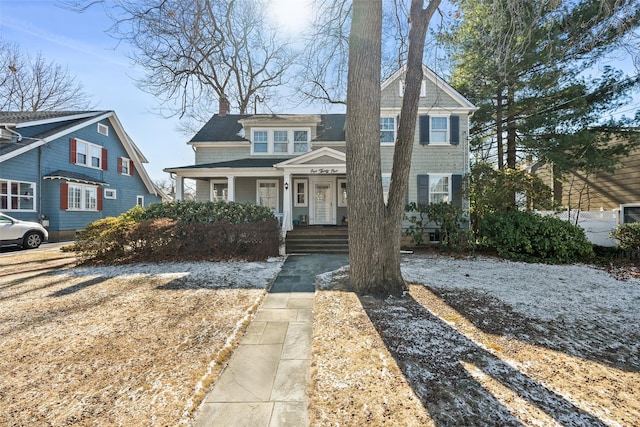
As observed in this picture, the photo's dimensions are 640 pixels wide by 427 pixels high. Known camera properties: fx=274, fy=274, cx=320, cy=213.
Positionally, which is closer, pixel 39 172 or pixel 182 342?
pixel 182 342

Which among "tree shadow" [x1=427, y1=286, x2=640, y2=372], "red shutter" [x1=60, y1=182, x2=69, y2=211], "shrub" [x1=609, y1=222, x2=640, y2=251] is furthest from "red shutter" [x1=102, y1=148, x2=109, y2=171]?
"shrub" [x1=609, y1=222, x2=640, y2=251]

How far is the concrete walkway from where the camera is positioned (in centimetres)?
214

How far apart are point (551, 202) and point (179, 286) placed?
1129 cm

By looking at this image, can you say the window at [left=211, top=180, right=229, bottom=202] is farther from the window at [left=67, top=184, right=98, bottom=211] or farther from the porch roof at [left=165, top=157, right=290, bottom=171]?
the window at [left=67, top=184, right=98, bottom=211]

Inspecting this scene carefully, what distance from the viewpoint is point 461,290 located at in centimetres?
522

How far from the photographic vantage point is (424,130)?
11.9 m

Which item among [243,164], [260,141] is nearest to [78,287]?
[243,164]

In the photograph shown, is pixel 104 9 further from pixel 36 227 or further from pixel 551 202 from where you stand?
pixel 551 202

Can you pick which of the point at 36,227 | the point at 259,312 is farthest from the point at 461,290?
the point at 36,227

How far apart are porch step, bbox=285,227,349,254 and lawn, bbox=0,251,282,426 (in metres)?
3.40

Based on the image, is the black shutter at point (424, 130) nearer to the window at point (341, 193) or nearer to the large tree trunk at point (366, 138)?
the window at point (341, 193)

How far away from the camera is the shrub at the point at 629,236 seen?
7883 mm

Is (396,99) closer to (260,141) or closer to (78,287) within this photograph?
(260,141)

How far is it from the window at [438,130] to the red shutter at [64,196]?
694 inches
